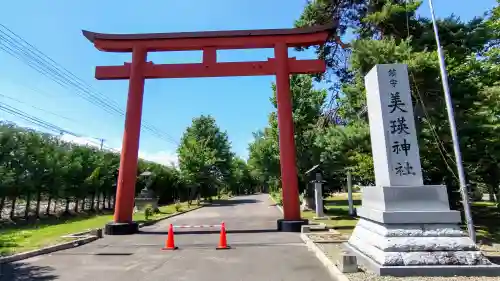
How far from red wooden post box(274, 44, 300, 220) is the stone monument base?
5515mm

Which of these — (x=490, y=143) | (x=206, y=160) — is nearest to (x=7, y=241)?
(x=490, y=143)

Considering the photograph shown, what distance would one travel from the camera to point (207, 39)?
1304 centimetres

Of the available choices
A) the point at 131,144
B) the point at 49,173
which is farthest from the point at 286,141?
the point at 49,173

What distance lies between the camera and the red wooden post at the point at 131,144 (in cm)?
1195

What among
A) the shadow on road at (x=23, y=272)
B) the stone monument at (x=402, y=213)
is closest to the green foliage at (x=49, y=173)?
the shadow on road at (x=23, y=272)

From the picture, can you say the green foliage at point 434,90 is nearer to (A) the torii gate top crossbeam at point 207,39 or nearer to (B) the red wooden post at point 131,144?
(A) the torii gate top crossbeam at point 207,39

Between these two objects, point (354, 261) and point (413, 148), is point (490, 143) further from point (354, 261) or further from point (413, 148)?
point (354, 261)

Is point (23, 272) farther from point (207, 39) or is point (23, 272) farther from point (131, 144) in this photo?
point (207, 39)

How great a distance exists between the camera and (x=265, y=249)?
849 cm

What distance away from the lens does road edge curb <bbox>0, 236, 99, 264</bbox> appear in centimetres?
738

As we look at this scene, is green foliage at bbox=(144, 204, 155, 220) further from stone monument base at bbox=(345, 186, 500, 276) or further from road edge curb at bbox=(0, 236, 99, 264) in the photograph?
stone monument base at bbox=(345, 186, 500, 276)

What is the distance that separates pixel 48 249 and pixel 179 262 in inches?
171

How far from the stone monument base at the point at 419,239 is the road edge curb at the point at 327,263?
642 mm

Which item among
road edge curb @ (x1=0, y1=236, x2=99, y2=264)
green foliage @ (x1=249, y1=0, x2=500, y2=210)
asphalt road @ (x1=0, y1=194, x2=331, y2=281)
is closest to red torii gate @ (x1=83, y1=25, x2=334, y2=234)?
green foliage @ (x1=249, y1=0, x2=500, y2=210)
